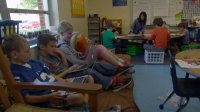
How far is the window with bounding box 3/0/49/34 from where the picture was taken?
247 centimetres

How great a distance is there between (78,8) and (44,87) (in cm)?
364

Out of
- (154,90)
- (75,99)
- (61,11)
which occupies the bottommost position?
(154,90)

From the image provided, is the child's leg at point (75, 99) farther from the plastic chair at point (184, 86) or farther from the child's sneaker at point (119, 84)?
the plastic chair at point (184, 86)

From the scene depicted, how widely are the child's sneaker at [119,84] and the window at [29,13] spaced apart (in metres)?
1.36

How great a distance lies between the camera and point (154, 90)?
2.81m

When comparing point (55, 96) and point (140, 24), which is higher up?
point (140, 24)

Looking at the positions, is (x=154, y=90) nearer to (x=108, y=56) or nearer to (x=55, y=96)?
(x=108, y=56)

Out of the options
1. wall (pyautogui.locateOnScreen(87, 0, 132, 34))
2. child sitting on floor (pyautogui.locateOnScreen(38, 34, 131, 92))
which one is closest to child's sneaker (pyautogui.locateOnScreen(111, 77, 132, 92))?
child sitting on floor (pyautogui.locateOnScreen(38, 34, 131, 92))

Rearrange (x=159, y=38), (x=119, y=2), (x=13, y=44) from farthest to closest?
1. (x=119, y=2)
2. (x=159, y=38)
3. (x=13, y=44)

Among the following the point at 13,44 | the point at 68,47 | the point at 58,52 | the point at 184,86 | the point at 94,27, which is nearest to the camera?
the point at 13,44

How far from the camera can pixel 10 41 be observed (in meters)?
1.39

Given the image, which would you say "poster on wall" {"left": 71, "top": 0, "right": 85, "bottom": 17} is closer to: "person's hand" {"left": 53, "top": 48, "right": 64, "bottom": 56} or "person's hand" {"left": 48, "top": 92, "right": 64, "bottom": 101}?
"person's hand" {"left": 53, "top": 48, "right": 64, "bottom": 56}

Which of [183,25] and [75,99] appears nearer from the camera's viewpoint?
[75,99]

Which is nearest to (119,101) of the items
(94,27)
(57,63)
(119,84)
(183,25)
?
(119,84)
